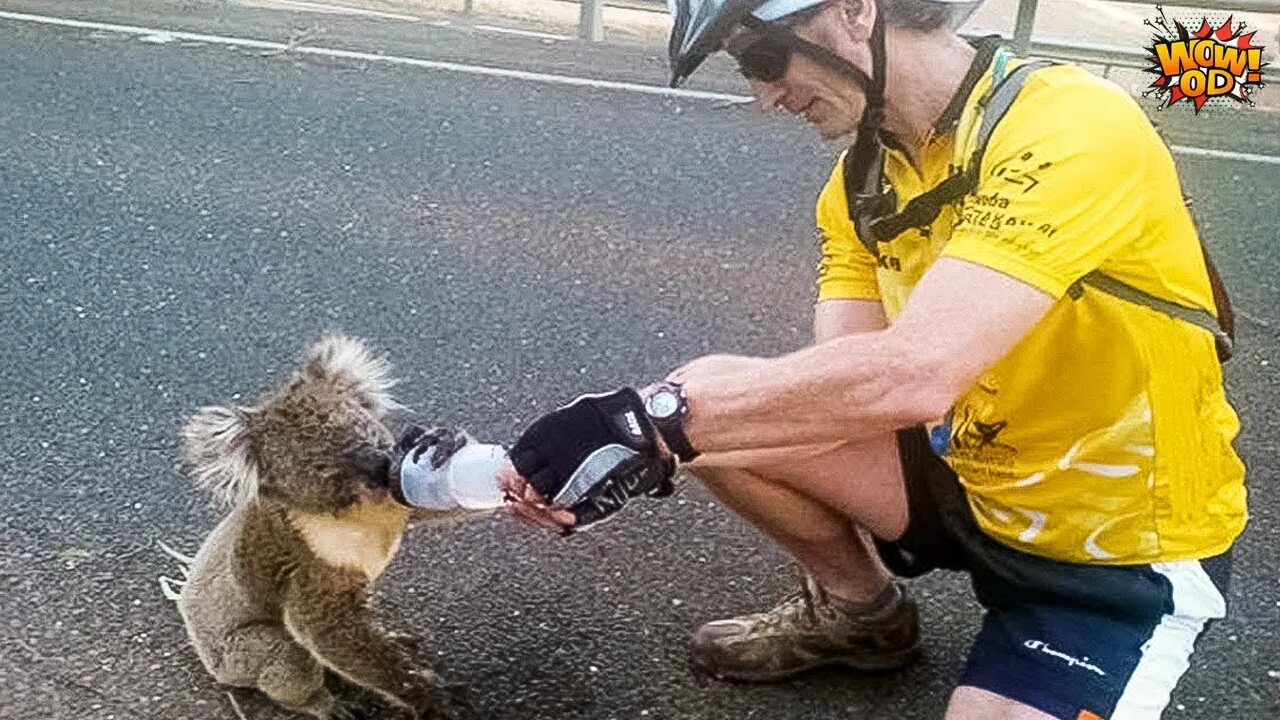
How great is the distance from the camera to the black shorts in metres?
2.31

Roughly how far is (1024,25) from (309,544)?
17.8ft

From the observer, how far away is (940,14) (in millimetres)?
2256

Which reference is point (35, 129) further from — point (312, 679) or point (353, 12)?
point (312, 679)

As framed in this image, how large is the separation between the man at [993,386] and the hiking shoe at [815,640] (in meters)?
0.24

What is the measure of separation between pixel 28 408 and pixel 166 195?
1.69 m

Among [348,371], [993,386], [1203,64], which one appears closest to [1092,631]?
[993,386]

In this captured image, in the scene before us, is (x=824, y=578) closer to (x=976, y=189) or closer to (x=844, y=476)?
(x=844, y=476)

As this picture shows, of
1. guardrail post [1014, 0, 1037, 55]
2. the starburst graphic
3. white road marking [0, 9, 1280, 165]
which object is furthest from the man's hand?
the starburst graphic

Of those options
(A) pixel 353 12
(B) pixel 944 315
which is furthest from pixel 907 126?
(A) pixel 353 12

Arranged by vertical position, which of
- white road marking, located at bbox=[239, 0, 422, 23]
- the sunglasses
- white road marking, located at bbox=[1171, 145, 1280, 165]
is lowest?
white road marking, located at bbox=[239, 0, 422, 23]

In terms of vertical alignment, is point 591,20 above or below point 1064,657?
below

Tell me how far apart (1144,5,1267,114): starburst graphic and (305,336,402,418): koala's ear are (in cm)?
537

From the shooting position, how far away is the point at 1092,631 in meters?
2.36

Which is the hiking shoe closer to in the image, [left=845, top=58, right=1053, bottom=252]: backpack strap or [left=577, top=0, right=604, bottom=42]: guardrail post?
[left=845, top=58, right=1053, bottom=252]: backpack strap
